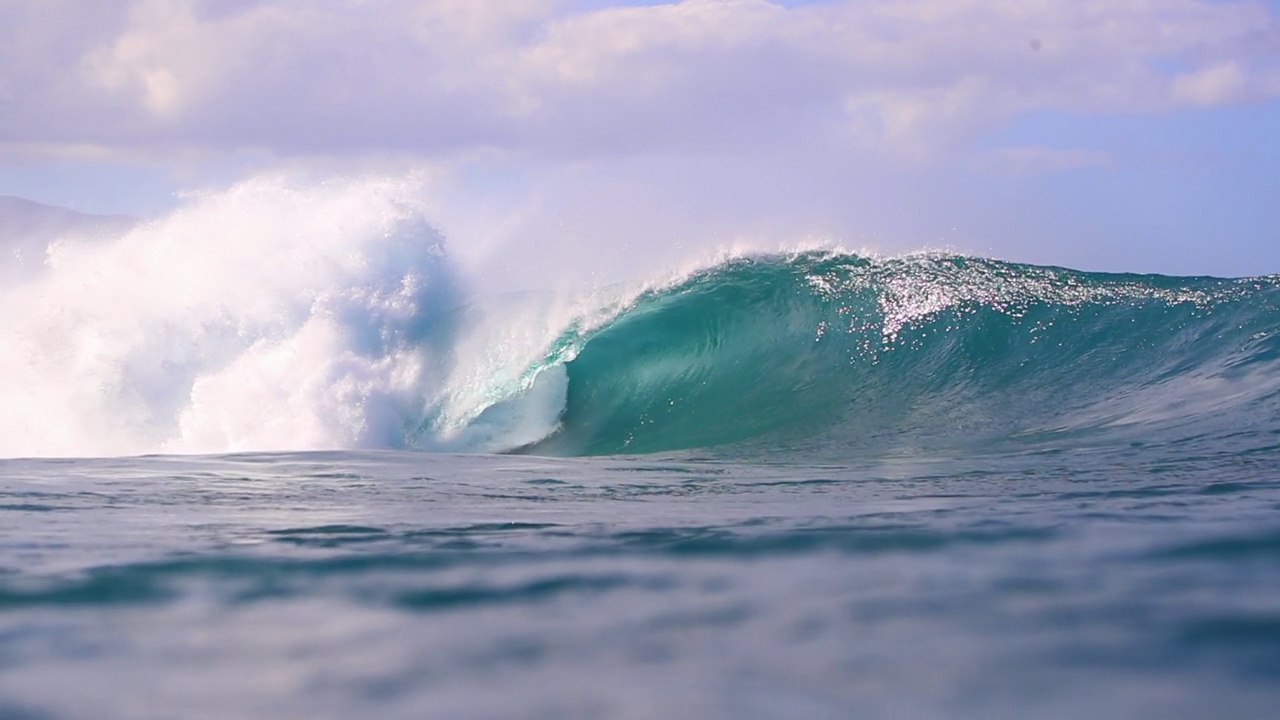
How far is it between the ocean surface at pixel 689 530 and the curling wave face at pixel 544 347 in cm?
6

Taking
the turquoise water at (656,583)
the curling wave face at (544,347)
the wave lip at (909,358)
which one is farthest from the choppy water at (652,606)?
the curling wave face at (544,347)

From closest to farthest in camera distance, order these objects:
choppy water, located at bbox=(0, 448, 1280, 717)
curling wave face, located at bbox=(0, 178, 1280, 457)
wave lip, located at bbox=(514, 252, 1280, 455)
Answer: choppy water, located at bbox=(0, 448, 1280, 717) → wave lip, located at bbox=(514, 252, 1280, 455) → curling wave face, located at bbox=(0, 178, 1280, 457)

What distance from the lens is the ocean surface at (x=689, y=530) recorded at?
1759mm

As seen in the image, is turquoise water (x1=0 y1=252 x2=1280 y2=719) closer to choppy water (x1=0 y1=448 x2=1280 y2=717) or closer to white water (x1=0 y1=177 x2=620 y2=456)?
choppy water (x1=0 y1=448 x2=1280 y2=717)

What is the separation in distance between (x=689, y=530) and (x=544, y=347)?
1028 cm

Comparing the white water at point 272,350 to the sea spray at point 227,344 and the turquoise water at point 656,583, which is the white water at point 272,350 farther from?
the turquoise water at point 656,583

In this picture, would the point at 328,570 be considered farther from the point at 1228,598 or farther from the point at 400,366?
the point at 400,366

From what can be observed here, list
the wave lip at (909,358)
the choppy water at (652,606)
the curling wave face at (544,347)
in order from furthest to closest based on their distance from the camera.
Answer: the curling wave face at (544,347)
the wave lip at (909,358)
the choppy water at (652,606)

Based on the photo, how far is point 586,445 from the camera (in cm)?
1173

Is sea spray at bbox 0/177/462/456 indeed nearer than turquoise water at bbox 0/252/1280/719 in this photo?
No

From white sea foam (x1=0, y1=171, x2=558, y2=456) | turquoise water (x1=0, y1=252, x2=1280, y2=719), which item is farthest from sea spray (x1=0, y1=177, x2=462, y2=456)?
turquoise water (x1=0, y1=252, x2=1280, y2=719)

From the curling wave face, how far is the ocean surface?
59 mm

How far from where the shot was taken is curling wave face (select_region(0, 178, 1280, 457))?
1132 cm

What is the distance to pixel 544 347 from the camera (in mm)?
13547
